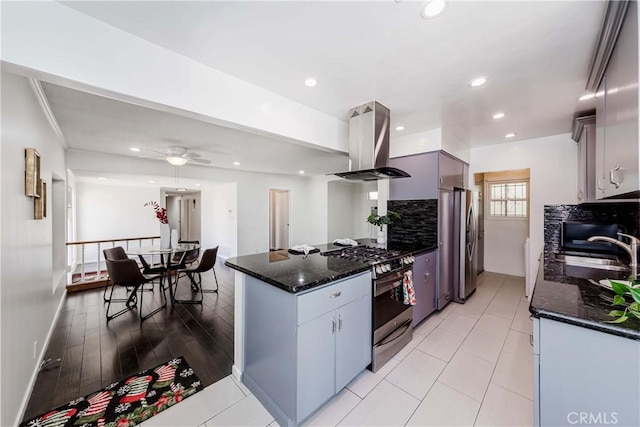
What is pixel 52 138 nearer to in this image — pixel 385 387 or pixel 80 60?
pixel 80 60

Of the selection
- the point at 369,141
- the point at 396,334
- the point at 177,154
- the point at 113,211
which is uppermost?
the point at 177,154

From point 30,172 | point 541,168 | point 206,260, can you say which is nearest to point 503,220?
point 541,168

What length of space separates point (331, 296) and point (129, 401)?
5.59ft

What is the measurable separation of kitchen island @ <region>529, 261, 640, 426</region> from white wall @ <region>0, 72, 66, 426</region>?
292 cm

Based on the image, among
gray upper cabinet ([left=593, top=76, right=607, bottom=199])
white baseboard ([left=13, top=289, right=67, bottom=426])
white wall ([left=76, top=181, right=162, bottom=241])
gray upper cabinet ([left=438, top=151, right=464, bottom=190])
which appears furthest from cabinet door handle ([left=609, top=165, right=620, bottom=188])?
white wall ([left=76, top=181, right=162, bottom=241])

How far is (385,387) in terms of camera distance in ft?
6.15

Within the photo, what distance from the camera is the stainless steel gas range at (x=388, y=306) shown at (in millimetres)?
2051

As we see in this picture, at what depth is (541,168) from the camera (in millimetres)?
3645

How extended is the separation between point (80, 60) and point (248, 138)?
212 cm

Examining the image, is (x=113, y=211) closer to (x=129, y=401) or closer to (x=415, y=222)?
(x=129, y=401)

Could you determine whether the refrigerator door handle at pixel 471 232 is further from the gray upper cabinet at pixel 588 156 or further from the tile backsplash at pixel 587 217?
the gray upper cabinet at pixel 588 156

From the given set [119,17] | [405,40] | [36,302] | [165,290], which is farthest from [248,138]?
[165,290]

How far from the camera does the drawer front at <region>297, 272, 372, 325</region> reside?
59.0 inches

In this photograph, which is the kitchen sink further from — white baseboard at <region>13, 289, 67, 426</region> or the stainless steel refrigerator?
white baseboard at <region>13, 289, 67, 426</region>
